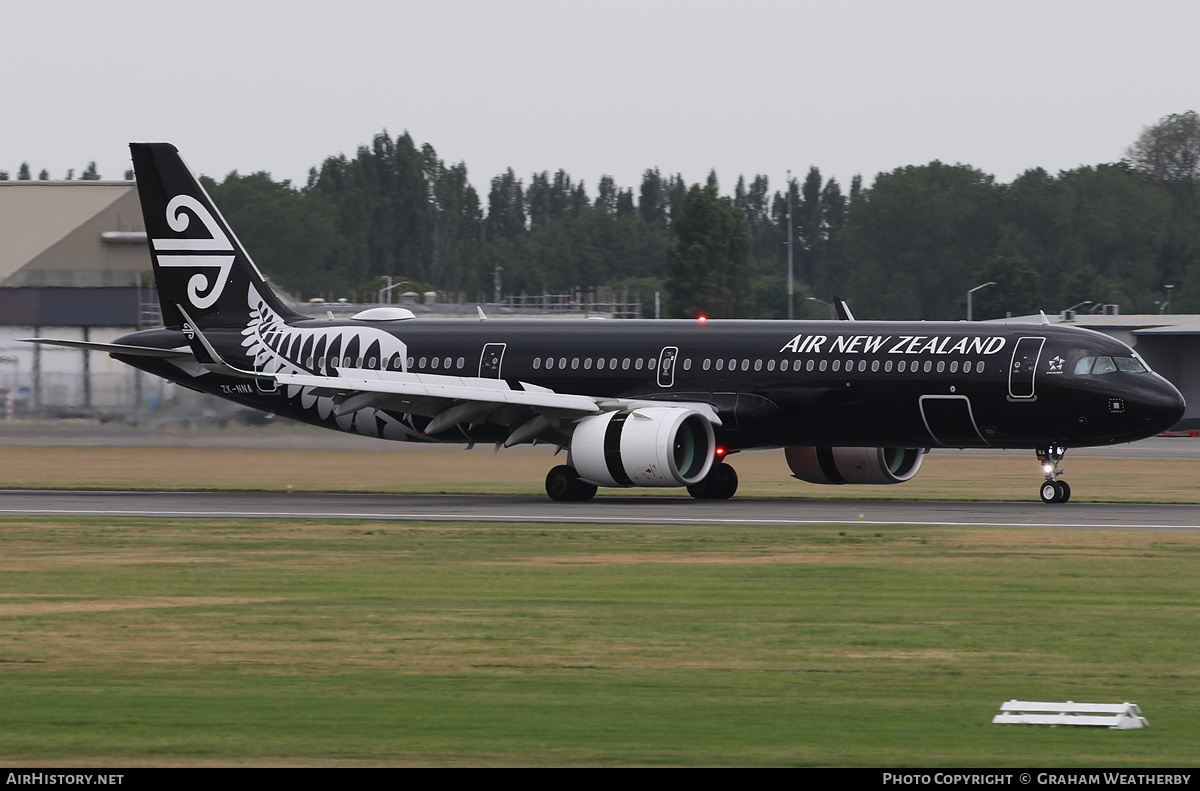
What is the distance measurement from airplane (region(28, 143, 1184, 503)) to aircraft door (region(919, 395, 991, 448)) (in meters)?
0.04

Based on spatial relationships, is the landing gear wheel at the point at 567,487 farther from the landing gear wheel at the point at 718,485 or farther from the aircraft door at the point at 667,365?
the aircraft door at the point at 667,365

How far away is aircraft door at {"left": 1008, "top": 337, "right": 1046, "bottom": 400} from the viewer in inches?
1302

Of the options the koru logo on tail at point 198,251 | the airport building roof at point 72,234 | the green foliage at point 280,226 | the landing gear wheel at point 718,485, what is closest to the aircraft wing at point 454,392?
the landing gear wheel at point 718,485

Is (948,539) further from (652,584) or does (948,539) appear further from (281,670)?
(281,670)

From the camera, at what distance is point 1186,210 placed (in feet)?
550

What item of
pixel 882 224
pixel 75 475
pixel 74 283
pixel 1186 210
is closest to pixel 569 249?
pixel 882 224

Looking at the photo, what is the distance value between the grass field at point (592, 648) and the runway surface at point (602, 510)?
2.92 metres

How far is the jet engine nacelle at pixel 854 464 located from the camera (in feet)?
121

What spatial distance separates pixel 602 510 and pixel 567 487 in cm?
222

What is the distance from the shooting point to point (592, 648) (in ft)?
53.3

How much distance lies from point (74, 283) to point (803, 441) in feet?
150

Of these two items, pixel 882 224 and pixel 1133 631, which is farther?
pixel 882 224

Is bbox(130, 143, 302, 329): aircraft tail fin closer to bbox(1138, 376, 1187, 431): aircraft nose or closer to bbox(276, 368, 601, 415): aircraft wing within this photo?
bbox(276, 368, 601, 415): aircraft wing

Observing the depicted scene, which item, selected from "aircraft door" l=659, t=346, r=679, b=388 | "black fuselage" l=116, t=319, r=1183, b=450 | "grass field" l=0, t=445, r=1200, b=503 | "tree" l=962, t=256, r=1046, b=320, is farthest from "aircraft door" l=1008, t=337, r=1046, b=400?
"tree" l=962, t=256, r=1046, b=320
